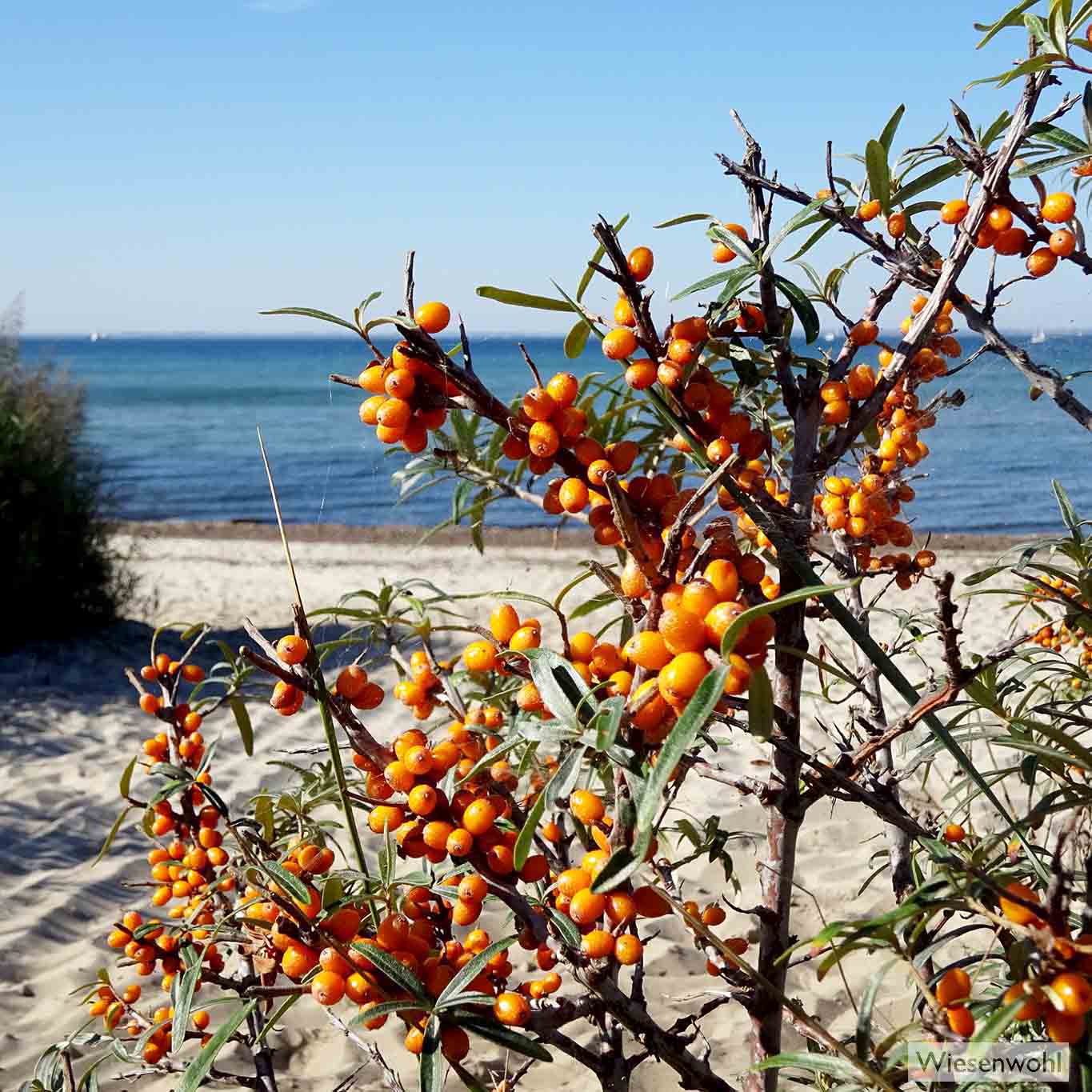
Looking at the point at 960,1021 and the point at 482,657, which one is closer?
the point at 960,1021

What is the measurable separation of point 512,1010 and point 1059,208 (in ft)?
3.38

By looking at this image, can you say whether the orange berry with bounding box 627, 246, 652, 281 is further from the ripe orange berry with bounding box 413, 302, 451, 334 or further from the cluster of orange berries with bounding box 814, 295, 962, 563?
the cluster of orange berries with bounding box 814, 295, 962, 563

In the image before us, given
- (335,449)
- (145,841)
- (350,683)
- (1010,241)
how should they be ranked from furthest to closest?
(335,449)
(145,841)
(1010,241)
(350,683)

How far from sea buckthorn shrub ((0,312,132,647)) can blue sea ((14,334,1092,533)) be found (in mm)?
669

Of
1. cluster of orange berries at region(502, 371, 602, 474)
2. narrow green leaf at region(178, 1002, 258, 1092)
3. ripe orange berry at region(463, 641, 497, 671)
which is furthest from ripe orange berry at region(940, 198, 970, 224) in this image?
narrow green leaf at region(178, 1002, 258, 1092)

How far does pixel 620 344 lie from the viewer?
2.83 ft

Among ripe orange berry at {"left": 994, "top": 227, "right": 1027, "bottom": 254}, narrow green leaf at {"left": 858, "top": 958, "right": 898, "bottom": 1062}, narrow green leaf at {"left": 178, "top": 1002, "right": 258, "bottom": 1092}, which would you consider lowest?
narrow green leaf at {"left": 178, "top": 1002, "right": 258, "bottom": 1092}

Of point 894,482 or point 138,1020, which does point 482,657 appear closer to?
point 894,482

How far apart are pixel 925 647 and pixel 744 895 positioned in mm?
2771

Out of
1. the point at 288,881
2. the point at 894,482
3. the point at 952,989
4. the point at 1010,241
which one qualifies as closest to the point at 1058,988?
the point at 952,989

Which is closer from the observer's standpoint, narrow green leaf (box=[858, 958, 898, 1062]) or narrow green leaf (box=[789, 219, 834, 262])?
narrow green leaf (box=[858, 958, 898, 1062])

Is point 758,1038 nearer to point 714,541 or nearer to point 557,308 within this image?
point 714,541

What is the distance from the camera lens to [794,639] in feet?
3.19

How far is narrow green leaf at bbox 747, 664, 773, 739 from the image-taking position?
596 millimetres
